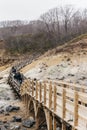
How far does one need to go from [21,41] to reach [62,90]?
87433 mm

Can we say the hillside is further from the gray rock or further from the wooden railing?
the wooden railing

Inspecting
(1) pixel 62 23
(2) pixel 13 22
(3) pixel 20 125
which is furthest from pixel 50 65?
(2) pixel 13 22

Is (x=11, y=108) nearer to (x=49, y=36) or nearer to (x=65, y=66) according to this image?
(x=65, y=66)

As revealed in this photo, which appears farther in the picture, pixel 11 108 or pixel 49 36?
pixel 49 36

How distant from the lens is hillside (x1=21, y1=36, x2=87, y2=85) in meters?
43.5

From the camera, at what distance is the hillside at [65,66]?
43.5 metres

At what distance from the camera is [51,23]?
115438 mm

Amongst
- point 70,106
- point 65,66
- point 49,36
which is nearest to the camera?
point 70,106

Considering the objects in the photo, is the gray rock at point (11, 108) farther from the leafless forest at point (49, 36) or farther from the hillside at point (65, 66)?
the leafless forest at point (49, 36)

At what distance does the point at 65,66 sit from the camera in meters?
49.0

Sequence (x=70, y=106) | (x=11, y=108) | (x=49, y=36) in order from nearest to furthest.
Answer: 1. (x=70, y=106)
2. (x=11, y=108)
3. (x=49, y=36)

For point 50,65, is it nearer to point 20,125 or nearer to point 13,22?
point 20,125

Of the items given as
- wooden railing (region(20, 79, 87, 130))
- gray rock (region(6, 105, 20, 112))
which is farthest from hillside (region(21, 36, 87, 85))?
wooden railing (region(20, 79, 87, 130))

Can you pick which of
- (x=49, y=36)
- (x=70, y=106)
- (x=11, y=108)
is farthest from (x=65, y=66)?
(x=49, y=36)
